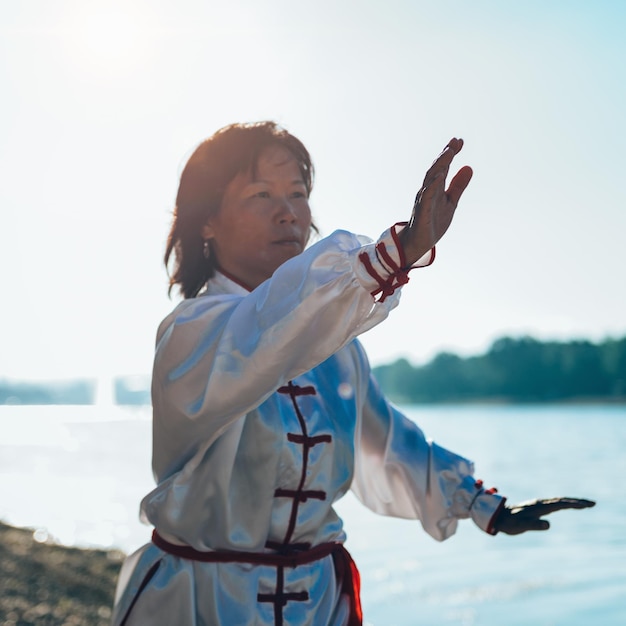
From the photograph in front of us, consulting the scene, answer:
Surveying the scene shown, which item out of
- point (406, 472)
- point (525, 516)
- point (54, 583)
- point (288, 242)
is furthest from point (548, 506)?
point (54, 583)

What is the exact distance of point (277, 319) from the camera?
1.71 m

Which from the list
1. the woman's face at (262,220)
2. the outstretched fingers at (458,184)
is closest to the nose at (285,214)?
the woman's face at (262,220)

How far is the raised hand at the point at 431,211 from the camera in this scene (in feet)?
5.20

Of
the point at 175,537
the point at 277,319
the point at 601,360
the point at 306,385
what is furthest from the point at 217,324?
the point at 601,360

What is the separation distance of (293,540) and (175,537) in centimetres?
29

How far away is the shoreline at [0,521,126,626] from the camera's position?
5781 mm

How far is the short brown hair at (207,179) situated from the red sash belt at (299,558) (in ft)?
2.43

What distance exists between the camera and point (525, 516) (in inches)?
93.8

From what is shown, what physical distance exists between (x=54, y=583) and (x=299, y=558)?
17.7 feet

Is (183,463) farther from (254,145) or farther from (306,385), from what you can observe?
(254,145)

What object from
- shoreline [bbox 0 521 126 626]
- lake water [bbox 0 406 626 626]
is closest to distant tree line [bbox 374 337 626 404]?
lake water [bbox 0 406 626 626]

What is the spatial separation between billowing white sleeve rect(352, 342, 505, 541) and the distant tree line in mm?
64835

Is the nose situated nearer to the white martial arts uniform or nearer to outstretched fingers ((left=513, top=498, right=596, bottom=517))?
the white martial arts uniform

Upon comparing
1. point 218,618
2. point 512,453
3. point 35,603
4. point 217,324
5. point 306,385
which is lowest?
point 512,453
